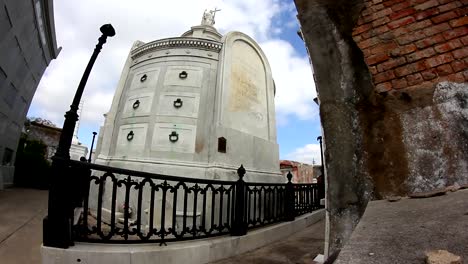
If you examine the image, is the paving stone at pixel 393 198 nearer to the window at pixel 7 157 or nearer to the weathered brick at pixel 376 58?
the weathered brick at pixel 376 58

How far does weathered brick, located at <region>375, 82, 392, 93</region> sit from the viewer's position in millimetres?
2158

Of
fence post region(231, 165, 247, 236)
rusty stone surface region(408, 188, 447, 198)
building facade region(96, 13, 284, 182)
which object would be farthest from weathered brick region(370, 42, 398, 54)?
building facade region(96, 13, 284, 182)

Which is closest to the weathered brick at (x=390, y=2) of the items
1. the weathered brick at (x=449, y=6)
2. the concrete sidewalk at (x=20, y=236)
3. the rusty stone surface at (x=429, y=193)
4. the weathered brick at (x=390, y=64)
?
the weathered brick at (x=449, y=6)

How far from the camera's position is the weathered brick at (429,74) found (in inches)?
79.8

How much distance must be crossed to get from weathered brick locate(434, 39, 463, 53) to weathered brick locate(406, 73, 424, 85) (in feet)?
0.78

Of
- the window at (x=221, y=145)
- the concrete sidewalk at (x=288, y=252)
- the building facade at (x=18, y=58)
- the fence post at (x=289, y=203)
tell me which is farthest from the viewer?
the building facade at (x=18, y=58)

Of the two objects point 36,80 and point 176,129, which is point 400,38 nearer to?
point 176,129

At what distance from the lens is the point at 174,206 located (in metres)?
3.49

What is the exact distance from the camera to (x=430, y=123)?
6.42 feet

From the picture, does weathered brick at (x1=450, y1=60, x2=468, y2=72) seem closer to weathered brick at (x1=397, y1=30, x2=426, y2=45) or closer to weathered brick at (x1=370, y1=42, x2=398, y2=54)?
weathered brick at (x1=397, y1=30, x2=426, y2=45)

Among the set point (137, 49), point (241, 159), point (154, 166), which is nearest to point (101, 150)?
point (154, 166)

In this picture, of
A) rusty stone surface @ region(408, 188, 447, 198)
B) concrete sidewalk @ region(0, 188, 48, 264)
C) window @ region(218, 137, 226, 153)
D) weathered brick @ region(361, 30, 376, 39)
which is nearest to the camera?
rusty stone surface @ region(408, 188, 447, 198)

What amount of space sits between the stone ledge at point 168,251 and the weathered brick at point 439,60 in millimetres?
3164

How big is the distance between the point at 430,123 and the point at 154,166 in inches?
259
